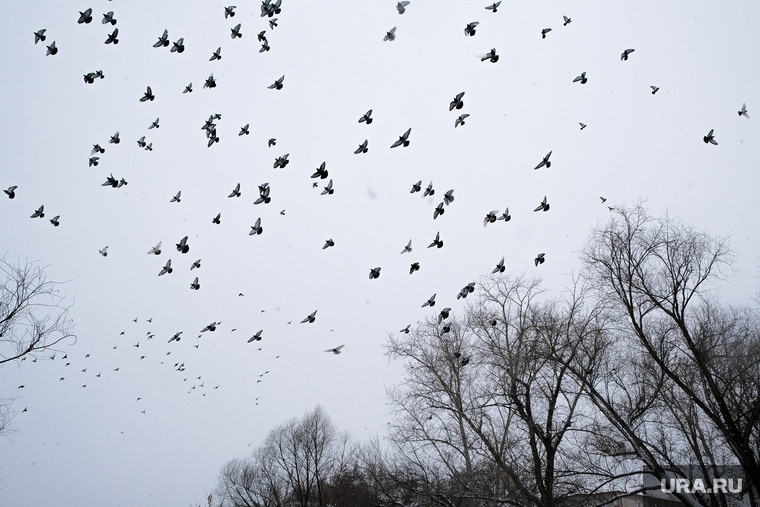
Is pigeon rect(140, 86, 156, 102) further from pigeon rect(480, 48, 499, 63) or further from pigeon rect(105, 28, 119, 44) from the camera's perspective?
pigeon rect(480, 48, 499, 63)

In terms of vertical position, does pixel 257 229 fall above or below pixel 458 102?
below

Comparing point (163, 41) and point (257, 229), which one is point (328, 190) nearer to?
point (257, 229)

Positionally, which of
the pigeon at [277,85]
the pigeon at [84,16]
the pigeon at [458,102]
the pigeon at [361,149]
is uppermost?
the pigeon at [84,16]

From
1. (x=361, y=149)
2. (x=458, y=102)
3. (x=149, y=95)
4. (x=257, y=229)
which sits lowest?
(x=257, y=229)

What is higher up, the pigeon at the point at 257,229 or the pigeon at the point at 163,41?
the pigeon at the point at 163,41

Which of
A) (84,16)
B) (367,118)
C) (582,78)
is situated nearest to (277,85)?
(367,118)

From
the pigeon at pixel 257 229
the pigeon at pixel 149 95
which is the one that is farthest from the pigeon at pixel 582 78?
the pigeon at pixel 149 95

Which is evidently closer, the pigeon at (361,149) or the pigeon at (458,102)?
the pigeon at (458,102)

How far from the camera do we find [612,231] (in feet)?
44.8

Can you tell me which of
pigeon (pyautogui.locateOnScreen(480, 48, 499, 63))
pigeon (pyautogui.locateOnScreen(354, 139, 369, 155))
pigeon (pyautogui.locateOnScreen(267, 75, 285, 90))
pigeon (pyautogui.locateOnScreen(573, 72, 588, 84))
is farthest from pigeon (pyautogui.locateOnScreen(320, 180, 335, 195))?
pigeon (pyautogui.locateOnScreen(573, 72, 588, 84))

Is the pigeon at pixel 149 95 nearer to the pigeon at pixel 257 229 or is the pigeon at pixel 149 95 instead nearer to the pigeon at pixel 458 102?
the pigeon at pixel 257 229

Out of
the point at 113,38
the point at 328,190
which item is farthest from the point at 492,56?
the point at 113,38

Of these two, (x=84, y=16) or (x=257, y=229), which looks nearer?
(x=84, y=16)

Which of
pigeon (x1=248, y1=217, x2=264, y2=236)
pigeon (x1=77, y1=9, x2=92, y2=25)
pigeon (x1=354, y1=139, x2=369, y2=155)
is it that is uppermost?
pigeon (x1=77, y1=9, x2=92, y2=25)
